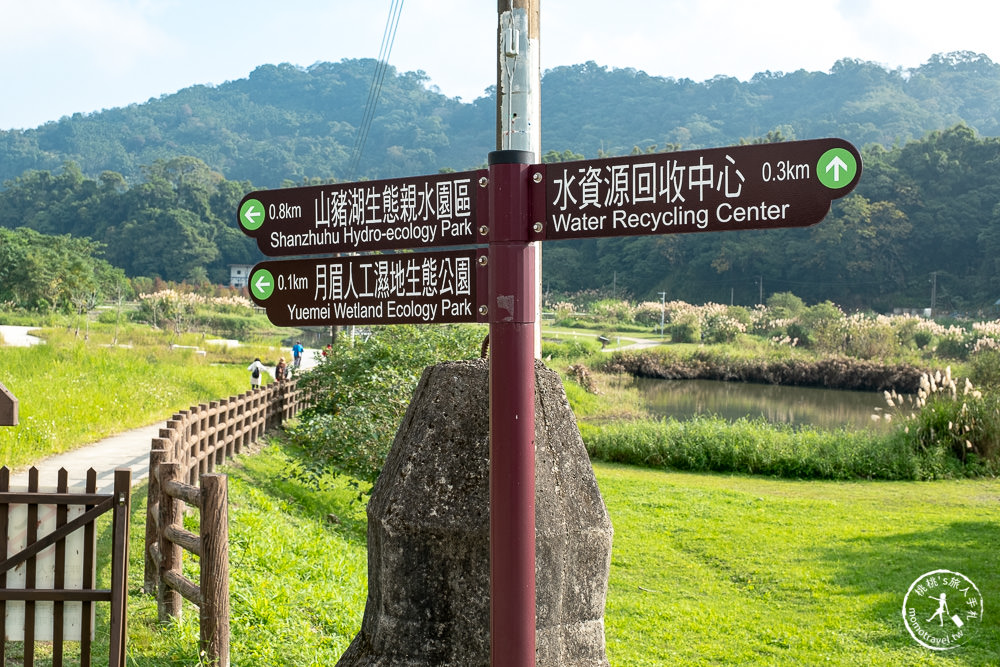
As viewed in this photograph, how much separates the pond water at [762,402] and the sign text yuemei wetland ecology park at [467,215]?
17.2m

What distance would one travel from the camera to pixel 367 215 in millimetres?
2641

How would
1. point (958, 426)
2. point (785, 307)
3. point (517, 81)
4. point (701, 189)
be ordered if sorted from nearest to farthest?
point (701, 189) < point (517, 81) < point (958, 426) < point (785, 307)

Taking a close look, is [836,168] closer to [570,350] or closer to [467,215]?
[467,215]

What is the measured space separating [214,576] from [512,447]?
2.55 m

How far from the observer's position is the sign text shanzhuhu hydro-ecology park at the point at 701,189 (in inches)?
84.3

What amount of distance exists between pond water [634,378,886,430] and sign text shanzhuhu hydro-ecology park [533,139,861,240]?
56.6ft

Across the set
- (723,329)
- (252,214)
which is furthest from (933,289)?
(252,214)

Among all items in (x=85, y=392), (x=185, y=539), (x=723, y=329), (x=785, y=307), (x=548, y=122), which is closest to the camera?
(x=185, y=539)

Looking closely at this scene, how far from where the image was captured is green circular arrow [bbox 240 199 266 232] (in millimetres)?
2809

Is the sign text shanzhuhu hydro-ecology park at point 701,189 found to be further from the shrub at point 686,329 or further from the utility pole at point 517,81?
the shrub at point 686,329

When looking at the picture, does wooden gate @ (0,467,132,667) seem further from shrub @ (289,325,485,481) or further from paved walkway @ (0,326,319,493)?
shrub @ (289,325,485,481)

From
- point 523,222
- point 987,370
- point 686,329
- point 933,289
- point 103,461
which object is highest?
point 933,289

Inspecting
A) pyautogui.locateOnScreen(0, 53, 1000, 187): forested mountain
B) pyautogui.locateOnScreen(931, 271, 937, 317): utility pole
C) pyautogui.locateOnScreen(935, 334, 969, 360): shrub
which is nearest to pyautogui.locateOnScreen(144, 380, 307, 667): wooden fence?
pyautogui.locateOnScreen(935, 334, 969, 360): shrub

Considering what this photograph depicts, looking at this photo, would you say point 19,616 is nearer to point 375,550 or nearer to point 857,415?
point 375,550
